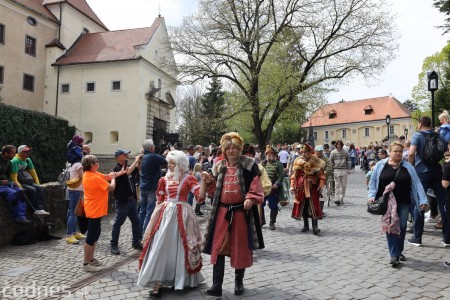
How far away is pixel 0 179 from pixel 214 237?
5.33 m

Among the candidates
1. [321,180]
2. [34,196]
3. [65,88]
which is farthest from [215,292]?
[65,88]

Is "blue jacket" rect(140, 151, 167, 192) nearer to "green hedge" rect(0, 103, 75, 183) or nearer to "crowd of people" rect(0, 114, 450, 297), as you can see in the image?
"crowd of people" rect(0, 114, 450, 297)

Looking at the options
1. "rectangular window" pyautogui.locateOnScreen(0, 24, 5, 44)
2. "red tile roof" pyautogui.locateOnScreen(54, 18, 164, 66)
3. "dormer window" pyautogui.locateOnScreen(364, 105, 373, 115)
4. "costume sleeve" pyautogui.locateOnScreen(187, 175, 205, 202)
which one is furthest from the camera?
"dormer window" pyautogui.locateOnScreen(364, 105, 373, 115)

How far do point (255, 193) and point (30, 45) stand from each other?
33694 mm

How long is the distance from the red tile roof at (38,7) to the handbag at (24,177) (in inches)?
1091

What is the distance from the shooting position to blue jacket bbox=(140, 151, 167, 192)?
7.76 m

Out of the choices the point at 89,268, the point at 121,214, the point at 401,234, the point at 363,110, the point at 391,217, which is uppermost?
the point at 363,110

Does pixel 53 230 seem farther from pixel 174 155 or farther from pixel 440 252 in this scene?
pixel 440 252

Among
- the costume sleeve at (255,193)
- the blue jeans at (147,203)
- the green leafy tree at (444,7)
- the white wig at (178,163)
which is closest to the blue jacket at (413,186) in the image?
the costume sleeve at (255,193)

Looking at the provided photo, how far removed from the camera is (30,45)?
3184 cm

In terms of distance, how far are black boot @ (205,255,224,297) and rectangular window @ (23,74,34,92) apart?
107 feet

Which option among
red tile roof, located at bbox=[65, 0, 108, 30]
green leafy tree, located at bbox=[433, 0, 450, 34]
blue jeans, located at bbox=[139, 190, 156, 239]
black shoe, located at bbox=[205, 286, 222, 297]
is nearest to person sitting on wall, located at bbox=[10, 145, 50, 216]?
blue jeans, located at bbox=[139, 190, 156, 239]

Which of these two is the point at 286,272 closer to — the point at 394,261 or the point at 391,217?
the point at 394,261

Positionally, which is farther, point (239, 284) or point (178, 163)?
point (178, 163)
